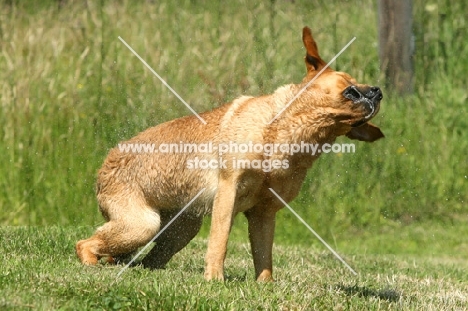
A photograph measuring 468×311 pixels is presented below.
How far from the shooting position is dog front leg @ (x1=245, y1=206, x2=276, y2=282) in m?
6.18

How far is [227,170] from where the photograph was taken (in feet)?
19.0

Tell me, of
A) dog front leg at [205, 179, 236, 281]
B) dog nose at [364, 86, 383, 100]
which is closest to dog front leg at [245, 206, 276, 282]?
dog front leg at [205, 179, 236, 281]

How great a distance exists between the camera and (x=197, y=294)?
16.4 feet

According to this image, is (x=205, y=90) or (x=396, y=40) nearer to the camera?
(x=205, y=90)

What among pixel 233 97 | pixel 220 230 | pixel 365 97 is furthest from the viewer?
pixel 233 97

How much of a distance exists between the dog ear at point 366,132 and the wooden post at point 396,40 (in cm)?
487

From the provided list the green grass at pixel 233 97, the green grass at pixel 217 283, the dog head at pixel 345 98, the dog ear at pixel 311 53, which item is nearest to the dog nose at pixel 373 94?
the dog head at pixel 345 98

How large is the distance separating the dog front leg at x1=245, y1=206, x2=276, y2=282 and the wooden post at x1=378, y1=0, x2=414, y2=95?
5.02 meters

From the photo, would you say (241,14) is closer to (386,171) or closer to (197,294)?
(386,171)

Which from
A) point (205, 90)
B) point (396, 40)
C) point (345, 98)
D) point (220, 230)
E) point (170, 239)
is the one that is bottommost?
point (170, 239)

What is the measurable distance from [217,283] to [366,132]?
144 centimetres

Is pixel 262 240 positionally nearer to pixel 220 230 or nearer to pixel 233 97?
pixel 220 230

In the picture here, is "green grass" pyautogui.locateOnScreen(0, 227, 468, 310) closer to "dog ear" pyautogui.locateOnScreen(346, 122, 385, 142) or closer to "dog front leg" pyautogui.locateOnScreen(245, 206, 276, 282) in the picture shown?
"dog front leg" pyautogui.locateOnScreen(245, 206, 276, 282)

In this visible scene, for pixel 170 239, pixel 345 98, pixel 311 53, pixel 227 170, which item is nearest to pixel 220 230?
pixel 227 170
